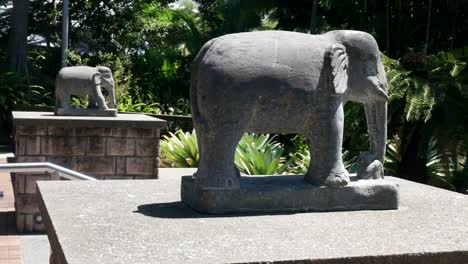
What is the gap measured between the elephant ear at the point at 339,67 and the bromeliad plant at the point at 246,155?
11.7 ft

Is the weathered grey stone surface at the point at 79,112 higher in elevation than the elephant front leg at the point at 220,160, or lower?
lower

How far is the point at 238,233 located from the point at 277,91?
0.67 metres

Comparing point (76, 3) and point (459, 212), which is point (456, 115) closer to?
point (459, 212)

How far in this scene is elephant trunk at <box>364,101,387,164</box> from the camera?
3061mm

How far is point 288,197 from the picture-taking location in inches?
109

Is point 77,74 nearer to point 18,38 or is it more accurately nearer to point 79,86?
point 79,86

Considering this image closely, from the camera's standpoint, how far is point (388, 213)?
285cm

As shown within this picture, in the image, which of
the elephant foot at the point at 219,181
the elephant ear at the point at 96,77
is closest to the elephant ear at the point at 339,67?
the elephant foot at the point at 219,181

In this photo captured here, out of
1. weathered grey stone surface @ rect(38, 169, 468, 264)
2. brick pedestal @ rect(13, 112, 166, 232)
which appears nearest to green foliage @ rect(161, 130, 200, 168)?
brick pedestal @ rect(13, 112, 166, 232)

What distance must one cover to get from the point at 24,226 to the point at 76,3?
13.8 m

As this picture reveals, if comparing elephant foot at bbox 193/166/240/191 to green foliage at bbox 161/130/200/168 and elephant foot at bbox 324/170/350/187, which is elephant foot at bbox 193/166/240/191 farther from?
green foliage at bbox 161/130/200/168

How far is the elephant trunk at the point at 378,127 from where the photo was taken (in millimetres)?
3061

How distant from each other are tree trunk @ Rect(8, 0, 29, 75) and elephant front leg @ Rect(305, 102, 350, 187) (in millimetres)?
14919

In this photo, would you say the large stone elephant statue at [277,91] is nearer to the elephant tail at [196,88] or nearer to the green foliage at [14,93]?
the elephant tail at [196,88]
